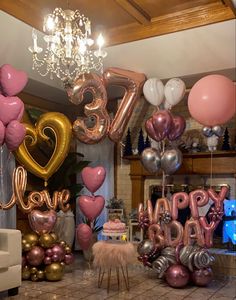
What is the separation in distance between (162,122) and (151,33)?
3.32 ft

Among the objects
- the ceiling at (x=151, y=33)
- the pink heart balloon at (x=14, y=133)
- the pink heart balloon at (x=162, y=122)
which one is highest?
the ceiling at (x=151, y=33)

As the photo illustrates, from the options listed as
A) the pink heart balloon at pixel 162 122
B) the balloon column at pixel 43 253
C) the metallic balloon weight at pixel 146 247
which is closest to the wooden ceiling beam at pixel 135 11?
the pink heart balloon at pixel 162 122

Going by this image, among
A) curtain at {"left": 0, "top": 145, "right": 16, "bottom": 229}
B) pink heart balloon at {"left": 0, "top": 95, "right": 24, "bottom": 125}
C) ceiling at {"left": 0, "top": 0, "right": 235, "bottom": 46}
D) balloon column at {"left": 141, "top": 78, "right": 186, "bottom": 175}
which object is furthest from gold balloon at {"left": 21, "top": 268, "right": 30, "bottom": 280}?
ceiling at {"left": 0, "top": 0, "right": 235, "bottom": 46}

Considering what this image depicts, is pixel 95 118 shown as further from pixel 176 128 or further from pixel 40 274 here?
pixel 40 274

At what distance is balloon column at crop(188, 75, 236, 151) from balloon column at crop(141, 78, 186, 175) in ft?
0.90

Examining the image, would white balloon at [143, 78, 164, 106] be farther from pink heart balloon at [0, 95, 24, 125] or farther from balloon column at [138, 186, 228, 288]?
pink heart balloon at [0, 95, 24, 125]

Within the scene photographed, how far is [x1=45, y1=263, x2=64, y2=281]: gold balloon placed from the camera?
441 cm

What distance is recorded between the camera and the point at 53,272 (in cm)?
441

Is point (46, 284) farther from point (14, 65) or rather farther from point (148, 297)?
point (14, 65)

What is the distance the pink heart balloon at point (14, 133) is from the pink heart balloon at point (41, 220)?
841 millimetres

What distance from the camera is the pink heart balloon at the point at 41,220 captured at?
14.0ft

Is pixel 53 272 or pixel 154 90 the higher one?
pixel 154 90

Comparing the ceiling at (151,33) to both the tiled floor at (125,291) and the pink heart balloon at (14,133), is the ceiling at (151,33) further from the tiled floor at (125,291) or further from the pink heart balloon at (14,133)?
the tiled floor at (125,291)

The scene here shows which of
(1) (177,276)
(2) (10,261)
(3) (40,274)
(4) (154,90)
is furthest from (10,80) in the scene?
(1) (177,276)
